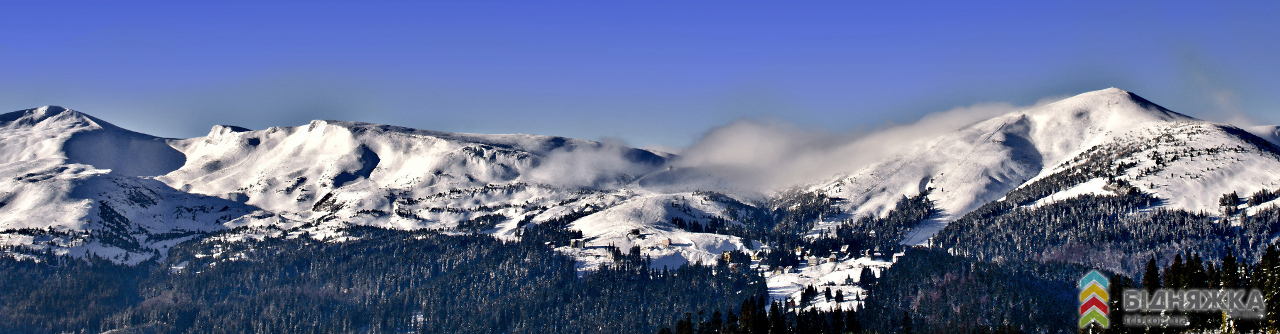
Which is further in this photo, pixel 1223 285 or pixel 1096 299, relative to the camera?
pixel 1096 299

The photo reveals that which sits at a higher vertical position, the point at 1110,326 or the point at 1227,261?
the point at 1227,261

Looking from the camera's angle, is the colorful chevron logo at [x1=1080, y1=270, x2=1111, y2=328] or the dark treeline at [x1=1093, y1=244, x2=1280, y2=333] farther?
the colorful chevron logo at [x1=1080, y1=270, x2=1111, y2=328]

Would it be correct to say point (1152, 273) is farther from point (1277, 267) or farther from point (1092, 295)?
point (1277, 267)

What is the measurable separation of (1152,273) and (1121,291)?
960 centimetres

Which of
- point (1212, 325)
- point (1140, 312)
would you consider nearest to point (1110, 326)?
point (1140, 312)

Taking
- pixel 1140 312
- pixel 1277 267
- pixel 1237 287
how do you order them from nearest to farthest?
pixel 1277 267, pixel 1237 287, pixel 1140 312

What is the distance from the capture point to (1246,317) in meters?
163

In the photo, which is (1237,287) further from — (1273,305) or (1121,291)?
(1121,291)

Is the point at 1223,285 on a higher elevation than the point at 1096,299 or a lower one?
higher

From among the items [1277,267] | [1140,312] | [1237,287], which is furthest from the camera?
[1140,312]

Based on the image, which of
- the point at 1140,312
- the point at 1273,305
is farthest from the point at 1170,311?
the point at 1273,305

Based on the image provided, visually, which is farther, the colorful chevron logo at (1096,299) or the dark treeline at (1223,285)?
the colorful chevron logo at (1096,299)

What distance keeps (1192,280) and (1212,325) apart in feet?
30.7

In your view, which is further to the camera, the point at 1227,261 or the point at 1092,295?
the point at 1092,295
